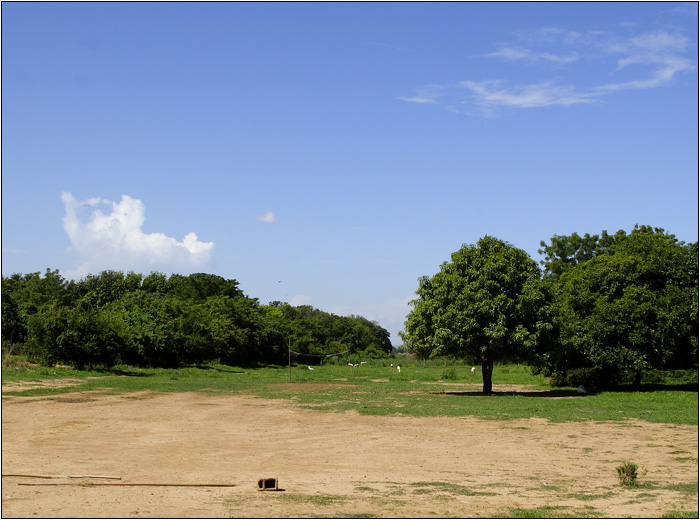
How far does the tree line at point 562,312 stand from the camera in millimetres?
35156

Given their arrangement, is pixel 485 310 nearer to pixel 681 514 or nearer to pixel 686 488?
pixel 686 488

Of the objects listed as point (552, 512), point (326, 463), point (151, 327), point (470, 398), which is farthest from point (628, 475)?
point (151, 327)

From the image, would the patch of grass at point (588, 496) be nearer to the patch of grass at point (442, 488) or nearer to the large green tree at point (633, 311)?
the patch of grass at point (442, 488)

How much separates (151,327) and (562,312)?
3558cm

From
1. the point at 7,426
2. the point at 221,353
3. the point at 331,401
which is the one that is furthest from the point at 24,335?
the point at 7,426

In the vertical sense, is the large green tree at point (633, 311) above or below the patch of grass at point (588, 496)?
above

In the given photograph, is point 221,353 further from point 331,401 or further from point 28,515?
point 28,515

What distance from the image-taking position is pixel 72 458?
52.2 feet

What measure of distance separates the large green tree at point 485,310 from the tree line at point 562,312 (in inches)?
2.0

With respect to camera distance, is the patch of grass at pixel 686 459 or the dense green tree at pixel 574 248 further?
the dense green tree at pixel 574 248

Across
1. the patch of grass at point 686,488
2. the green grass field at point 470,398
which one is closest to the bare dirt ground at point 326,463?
the patch of grass at point 686,488

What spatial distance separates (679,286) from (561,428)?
20.1 meters

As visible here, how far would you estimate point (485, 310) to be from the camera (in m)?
34.4

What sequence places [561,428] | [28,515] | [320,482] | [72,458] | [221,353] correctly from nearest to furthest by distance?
[28,515]
[320,482]
[72,458]
[561,428]
[221,353]
